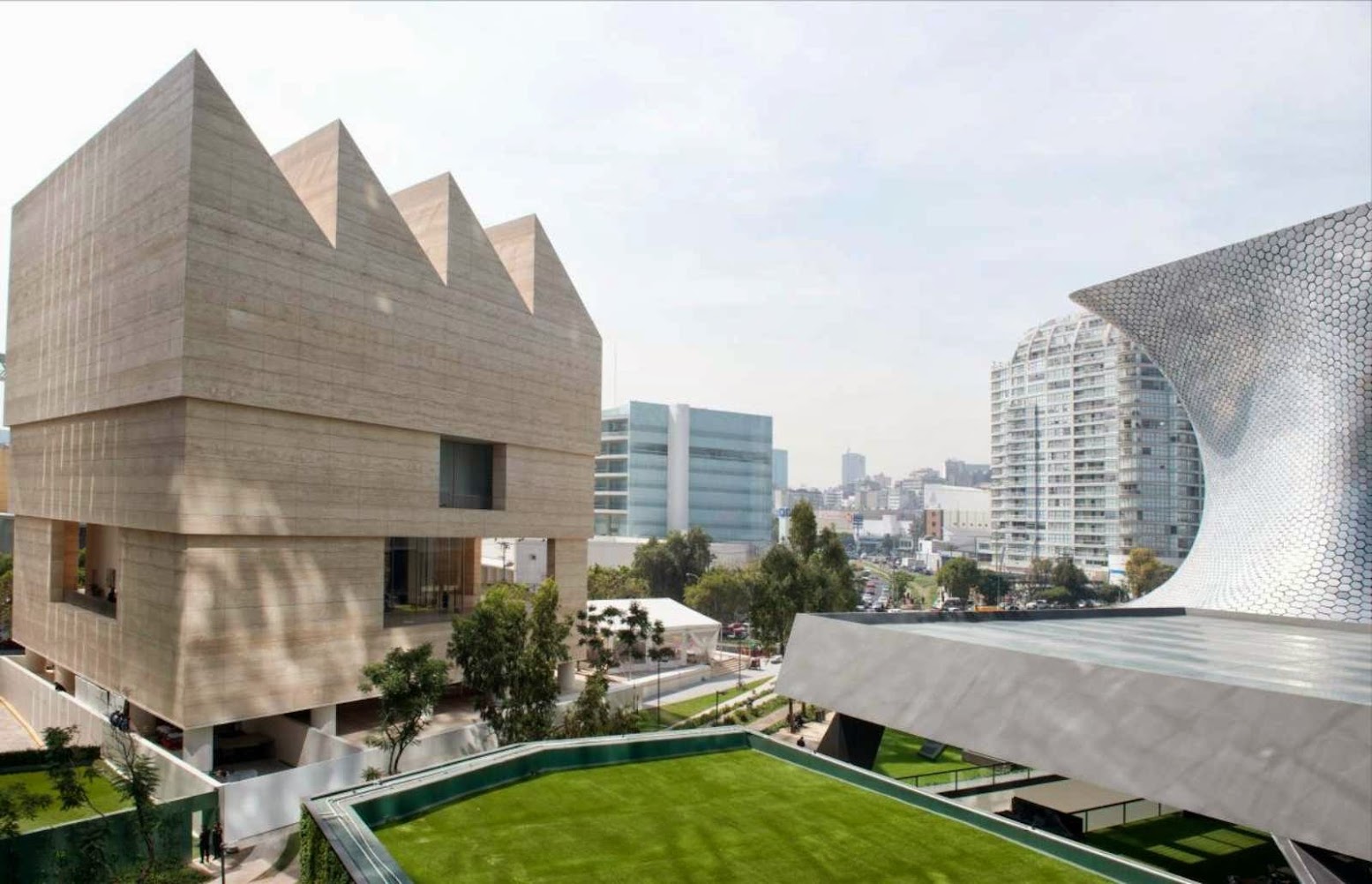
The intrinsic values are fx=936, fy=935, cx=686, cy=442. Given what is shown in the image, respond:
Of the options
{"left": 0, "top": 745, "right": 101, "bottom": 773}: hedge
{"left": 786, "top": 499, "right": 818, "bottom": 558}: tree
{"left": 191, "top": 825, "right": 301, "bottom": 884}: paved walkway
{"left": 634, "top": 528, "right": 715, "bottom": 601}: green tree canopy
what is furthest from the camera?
{"left": 634, "top": 528, "right": 715, "bottom": 601}: green tree canopy

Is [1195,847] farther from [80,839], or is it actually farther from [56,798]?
[56,798]

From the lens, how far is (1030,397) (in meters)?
108

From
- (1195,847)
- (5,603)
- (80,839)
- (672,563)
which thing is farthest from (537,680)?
(672,563)

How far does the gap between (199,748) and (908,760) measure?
775 inches

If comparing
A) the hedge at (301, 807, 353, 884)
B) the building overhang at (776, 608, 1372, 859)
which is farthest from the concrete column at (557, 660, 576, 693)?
the hedge at (301, 807, 353, 884)

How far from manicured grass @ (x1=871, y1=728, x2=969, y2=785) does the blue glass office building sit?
71508mm

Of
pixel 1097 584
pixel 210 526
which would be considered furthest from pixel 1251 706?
pixel 1097 584

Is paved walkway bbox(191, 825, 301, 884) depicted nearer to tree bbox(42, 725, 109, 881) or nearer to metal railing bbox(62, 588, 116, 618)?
tree bbox(42, 725, 109, 881)

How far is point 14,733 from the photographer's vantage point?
31078 mm

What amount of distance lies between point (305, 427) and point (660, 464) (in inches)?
3074

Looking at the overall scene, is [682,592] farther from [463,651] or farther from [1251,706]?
[1251,706]

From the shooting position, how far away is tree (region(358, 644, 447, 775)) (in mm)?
22203

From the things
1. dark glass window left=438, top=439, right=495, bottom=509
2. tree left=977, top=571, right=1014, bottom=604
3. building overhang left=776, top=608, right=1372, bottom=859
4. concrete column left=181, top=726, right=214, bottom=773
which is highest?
dark glass window left=438, top=439, right=495, bottom=509

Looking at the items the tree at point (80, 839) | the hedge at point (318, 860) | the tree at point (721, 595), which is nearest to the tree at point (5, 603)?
the tree at point (80, 839)
